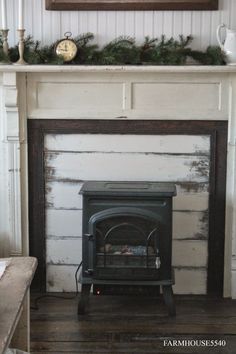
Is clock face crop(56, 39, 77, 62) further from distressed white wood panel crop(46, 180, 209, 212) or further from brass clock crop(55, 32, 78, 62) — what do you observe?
distressed white wood panel crop(46, 180, 209, 212)

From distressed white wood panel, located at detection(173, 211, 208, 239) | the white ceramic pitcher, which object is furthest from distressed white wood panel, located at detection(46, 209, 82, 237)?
the white ceramic pitcher

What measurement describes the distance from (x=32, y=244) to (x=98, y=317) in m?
0.67

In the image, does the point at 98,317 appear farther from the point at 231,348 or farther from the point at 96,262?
the point at 231,348

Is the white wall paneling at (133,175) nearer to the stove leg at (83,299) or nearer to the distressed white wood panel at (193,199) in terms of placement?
the distressed white wood panel at (193,199)

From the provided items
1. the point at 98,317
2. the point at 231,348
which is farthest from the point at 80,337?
the point at 231,348

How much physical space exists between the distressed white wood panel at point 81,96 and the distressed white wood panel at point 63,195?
47 cm

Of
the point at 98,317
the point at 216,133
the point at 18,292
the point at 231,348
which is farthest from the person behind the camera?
the point at 216,133

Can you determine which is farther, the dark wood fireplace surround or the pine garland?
the dark wood fireplace surround

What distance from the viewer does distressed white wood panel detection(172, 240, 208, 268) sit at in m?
3.73

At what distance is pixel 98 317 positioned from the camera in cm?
340

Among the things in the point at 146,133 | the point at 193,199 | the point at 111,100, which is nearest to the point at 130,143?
the point at 146,133

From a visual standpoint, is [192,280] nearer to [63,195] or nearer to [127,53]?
[63,195]

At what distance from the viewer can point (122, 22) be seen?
358 centimetres

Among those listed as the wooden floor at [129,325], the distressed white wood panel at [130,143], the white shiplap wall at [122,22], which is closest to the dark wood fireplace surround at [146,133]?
the distressed white wood panel at [130,143]
